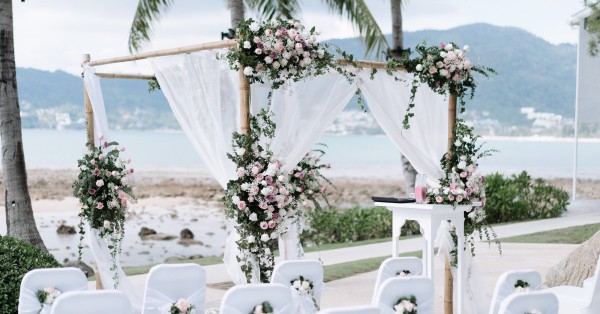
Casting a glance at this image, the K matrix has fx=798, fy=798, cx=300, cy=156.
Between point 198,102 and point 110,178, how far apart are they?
161 cm

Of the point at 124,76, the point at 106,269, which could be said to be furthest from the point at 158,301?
the point at 124,76

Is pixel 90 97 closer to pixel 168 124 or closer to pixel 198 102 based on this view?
pixel 198 102

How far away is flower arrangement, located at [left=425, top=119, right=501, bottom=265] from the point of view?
22.8 ft

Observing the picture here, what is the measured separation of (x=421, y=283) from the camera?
444cm

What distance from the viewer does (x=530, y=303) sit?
4.10 metres

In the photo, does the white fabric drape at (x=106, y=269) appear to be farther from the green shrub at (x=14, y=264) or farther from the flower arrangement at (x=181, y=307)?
the flower arrangement at (x=181, y=307)

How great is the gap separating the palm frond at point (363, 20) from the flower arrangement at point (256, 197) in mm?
6934

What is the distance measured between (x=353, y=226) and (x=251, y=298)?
1009 cm

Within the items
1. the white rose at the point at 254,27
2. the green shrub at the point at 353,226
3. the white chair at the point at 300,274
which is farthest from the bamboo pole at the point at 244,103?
the green shrub at the point at 353,226

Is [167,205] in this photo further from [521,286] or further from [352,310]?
[352,310]

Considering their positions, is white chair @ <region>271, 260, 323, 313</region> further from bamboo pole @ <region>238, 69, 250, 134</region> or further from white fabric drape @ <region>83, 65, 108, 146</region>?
white fabric drape @ <region>83, 65, 108, 146</region>

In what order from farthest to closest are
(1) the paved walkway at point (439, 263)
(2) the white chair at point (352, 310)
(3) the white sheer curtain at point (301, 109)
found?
Answer: (1) the paved walkway at point (439, 263) → (3) the white sheer curtain at point (301, 109) → (2) the white chair at point (352, 310)

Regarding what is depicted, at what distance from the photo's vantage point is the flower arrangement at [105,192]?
25.1 feet

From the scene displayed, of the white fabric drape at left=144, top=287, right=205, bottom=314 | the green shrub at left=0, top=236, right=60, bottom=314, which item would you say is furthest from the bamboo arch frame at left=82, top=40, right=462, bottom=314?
the white fabric drape at left=144, top=287, right=205, bottom=314
